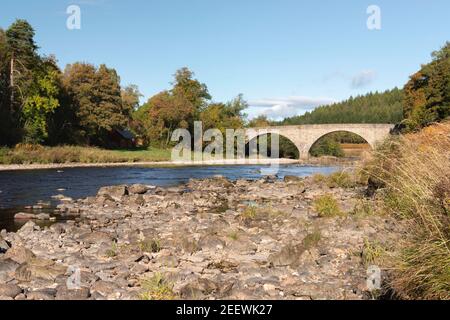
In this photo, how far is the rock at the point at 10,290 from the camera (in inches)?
273

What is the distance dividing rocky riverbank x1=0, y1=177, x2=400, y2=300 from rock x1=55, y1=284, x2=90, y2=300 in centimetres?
1

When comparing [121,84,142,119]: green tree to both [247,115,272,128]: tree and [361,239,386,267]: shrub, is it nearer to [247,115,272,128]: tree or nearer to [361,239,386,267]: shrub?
[247,115,272,128]: tree

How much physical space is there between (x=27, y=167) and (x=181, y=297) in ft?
112

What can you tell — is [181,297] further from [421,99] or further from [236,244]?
[421,99]

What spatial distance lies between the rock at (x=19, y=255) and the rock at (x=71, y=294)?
2.28m

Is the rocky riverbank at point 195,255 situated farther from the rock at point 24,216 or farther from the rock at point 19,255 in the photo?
the rock at point 24,216

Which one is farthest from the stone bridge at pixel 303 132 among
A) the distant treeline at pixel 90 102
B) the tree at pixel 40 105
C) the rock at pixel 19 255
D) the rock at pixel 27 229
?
the rock at pixel 19 255

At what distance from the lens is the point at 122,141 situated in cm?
6462

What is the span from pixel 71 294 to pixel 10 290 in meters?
0.93

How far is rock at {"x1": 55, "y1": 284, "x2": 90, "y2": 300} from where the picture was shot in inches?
269

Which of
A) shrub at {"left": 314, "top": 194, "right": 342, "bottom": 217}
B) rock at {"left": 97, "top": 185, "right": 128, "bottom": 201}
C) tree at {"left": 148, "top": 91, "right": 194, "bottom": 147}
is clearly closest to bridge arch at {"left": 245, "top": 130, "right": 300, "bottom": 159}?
tree at {"left": 148, "top": 91, "right": 194, "bottom": 147}

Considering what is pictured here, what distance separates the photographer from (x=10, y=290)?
7.00m

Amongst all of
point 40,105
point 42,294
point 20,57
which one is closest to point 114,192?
point 42,294
